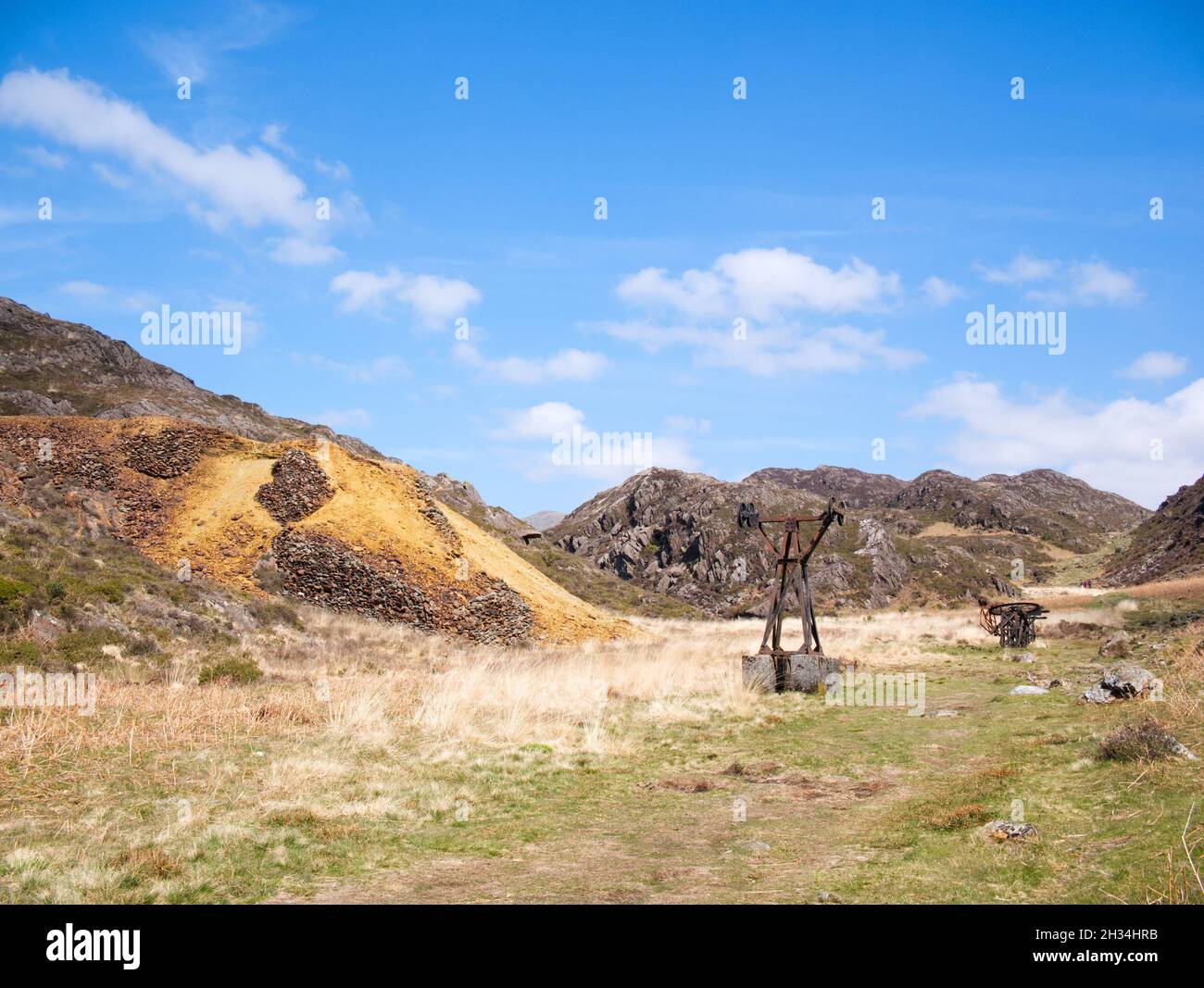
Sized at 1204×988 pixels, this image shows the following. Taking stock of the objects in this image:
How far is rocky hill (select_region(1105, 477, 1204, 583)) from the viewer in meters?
66.2

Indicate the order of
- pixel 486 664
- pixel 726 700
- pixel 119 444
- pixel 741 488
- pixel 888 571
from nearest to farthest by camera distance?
pixel 726 700, pixel 486 664, pixel 119 444, pixel 888 571, pixel 741 488

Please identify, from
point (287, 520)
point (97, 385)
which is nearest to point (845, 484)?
point (97, 385)

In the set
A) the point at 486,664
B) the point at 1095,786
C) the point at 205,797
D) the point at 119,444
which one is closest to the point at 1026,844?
the point at 1095,786

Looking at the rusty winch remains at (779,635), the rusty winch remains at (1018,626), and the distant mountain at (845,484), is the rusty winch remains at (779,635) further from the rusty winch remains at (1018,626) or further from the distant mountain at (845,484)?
the distant mountain at (845,484)

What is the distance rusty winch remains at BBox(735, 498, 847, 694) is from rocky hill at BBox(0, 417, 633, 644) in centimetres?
1340

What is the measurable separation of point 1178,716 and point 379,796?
959 cm

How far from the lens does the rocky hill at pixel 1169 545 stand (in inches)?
2608

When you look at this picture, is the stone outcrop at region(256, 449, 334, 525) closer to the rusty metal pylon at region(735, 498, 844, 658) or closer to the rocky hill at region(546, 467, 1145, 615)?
the rusty metal pylon at region(735, 498, 844, 658)

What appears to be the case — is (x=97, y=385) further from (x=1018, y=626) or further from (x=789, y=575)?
(x=1018, y=626)

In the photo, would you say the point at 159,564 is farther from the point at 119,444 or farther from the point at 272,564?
the point at 119,444

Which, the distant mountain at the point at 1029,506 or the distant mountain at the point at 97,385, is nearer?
the distant mountain at the point at 97,385

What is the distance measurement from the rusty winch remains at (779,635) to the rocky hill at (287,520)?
528 inches

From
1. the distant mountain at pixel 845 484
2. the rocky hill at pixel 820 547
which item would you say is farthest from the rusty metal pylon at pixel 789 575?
the distant mountain at pixel 845 484

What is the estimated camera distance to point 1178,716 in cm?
996
